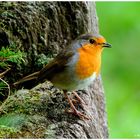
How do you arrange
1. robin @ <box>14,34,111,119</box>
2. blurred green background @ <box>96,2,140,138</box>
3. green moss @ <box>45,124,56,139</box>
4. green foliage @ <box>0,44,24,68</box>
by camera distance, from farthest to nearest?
blurred green background @ <box>96,2,140,138</box> < robin @ <box>14,34,111,119</box> < green foliage @ <box>0,44,24,68</box> < green moss @ <box>45,124,56,139</box>

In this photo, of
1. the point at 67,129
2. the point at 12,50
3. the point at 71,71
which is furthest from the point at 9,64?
the point at 67,129

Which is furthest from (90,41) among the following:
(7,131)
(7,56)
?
(7,131)

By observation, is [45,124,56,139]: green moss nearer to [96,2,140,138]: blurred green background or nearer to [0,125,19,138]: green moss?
[0,125,19,138]: green moss

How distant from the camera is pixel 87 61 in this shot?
18.0ft

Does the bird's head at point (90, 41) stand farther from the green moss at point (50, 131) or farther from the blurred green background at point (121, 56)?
the blurred green background at point (121, 56)

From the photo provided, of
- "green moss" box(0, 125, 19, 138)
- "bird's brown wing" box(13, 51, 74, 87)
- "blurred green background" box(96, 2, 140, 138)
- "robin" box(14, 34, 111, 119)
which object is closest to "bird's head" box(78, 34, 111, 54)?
"robin" box(14, 34, 111, 119)

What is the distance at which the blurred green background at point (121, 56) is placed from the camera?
8.46 meters

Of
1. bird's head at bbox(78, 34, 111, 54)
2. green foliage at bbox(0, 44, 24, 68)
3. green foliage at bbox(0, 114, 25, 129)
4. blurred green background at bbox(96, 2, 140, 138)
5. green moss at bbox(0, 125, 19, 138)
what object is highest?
blurred green background at bbox(96, 2, 140, 138)

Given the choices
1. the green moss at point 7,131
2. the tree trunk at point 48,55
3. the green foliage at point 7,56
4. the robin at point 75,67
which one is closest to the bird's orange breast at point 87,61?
the robin at point 75,67

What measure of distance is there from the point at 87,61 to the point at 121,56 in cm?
347

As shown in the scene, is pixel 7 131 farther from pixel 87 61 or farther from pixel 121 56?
pixel 121 56

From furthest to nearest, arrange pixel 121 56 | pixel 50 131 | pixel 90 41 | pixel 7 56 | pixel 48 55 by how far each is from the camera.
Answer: pixel 121 56, pixel 48 55, pixel 90 41, pixel 7 56, pixel 50 131

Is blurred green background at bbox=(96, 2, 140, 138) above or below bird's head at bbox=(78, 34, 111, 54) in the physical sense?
above

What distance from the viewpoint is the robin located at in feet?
17.9
